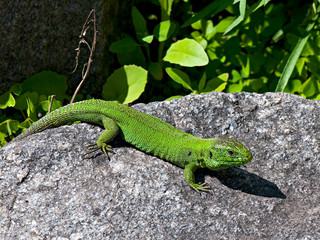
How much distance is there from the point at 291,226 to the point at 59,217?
1.85 metres

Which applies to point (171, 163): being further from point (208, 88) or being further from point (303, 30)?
point (303, 30)

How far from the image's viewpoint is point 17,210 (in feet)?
12.0

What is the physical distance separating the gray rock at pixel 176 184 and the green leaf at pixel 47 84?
1.11 metres

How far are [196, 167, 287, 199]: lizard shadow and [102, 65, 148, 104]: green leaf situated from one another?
148 cm

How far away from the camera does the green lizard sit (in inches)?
154

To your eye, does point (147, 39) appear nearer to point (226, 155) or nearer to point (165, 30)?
point (165, 30)

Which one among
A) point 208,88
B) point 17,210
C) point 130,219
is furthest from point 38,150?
point 208,88

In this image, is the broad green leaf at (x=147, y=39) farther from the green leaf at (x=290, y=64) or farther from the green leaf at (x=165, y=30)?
the green leaf at (x=290, y=64)

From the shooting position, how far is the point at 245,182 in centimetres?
405

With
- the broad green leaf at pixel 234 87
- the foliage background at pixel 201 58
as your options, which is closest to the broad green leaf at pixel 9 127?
the foliage background at pixel 201 58

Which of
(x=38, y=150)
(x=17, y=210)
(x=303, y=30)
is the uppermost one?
(x=303, y=30)

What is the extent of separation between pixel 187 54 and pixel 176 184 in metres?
2.06

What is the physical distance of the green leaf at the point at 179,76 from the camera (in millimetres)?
5535

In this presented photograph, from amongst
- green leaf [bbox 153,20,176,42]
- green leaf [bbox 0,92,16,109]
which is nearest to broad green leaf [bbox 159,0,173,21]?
green leaf [bbox 153,20,176,42]
